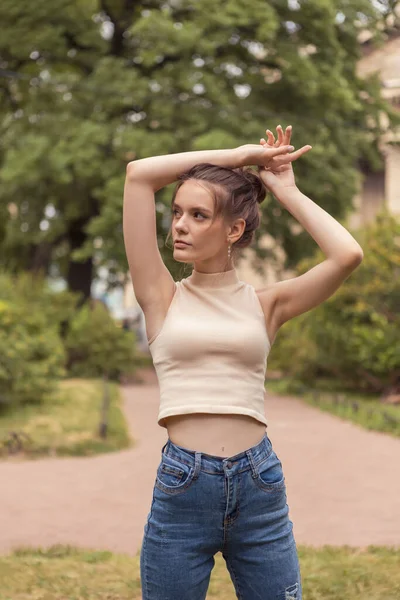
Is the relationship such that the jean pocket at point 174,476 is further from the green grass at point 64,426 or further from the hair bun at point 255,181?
the green grass at point 64,426

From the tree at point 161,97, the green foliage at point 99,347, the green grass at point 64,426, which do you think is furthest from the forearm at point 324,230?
the green foliage at point 99,347

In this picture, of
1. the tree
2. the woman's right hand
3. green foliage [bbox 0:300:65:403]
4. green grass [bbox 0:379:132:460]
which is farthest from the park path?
the tree

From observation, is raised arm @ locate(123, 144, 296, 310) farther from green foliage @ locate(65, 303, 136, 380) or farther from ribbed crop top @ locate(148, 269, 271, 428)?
green foliage @ locate(65, 303, 136, 380)

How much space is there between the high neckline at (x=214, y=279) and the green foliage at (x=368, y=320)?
11.7 m

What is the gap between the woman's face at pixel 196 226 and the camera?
8.43 ft

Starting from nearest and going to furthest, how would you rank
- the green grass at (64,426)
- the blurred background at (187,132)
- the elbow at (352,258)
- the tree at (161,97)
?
the elbow at (352,258)
the green grass at (64,426)
the blurred background at (187,132)
the tree at (161,97)

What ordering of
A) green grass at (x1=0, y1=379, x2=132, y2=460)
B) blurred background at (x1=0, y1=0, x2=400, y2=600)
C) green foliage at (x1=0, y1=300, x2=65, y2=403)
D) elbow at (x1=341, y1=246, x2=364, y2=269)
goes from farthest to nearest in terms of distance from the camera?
blurred background at (x1=0, y1=0, x2=400, y2=600) < green foliage at (x1=0, y1=300, x2=65, y2=403) < green grass at (x1=0, y1=379, x2=132, y2=460) < elbow at (x1=341, y1=246, x2=364, y2=269)

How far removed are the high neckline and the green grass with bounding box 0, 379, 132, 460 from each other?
6946 mm

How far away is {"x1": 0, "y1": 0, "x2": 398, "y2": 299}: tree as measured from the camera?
1762 centimetres

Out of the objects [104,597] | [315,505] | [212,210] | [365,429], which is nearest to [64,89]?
[365,429]

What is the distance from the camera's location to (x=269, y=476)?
248cm

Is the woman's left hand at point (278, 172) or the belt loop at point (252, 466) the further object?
the woman's left hand at point (278, 172)

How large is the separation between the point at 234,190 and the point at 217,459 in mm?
773

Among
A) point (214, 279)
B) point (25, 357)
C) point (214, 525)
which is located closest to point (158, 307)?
point (214, 279)
